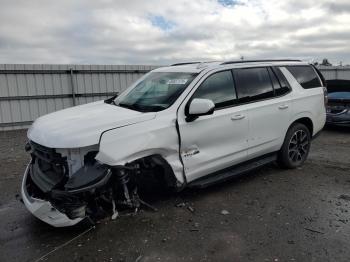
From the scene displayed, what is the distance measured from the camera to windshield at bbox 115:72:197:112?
454 centimetres

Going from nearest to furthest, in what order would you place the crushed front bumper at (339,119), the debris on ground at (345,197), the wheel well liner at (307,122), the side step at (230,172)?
the side step at (230,172)
the debris on ground at (345,197)
the wheel well liner at (307,122)
the crushed front bumper at (339,119)

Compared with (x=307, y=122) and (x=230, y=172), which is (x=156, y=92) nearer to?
(x=230, y=172)

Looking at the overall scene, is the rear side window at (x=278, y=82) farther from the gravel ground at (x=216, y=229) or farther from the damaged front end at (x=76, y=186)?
the damaged front end at (x=76, y=186)

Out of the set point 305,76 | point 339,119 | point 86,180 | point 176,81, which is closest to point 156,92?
point 176,81

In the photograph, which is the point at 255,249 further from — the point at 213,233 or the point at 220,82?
the point at 220,82

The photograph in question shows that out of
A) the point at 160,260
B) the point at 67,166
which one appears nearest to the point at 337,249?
the point at 160,260

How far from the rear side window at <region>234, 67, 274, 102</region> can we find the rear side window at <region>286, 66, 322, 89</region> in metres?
0.70

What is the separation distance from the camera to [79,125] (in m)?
3.96

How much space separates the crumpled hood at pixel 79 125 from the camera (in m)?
3.71

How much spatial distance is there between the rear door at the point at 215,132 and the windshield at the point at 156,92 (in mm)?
210

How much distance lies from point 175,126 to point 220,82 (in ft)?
3.56

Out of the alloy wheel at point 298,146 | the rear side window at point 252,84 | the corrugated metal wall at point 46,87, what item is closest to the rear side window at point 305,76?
the rear side window at point 252,84

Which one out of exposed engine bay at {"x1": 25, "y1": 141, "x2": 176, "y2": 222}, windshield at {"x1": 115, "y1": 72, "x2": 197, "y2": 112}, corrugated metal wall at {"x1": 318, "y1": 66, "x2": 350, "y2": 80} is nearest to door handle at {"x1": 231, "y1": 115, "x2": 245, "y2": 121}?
windshield at {"x1": 115, "y1": 72, "x2": 197, "y2": 112}

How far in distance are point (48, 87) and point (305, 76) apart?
857 cm
